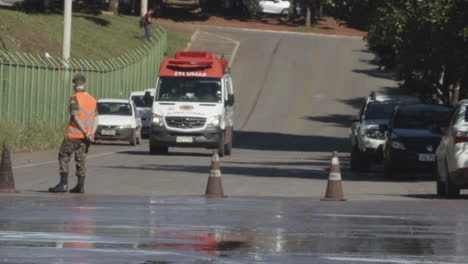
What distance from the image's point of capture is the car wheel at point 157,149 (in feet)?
123

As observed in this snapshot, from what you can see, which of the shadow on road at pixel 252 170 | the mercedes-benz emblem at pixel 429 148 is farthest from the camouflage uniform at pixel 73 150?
the mercedes-benz emblem at pixel 429 148

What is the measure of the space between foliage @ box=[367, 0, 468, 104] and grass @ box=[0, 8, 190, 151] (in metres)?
11.6

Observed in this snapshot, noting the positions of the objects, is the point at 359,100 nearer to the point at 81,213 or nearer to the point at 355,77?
the point at 355,77

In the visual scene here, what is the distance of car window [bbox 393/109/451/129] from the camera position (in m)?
29.0

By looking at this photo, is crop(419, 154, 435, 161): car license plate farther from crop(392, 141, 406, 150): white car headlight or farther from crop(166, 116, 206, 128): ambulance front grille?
crop(166, 116, 206, 128): ambulance front grille

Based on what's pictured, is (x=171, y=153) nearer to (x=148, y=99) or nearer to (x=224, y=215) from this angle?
(x=148, y=99)

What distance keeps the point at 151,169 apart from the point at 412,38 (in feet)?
53.3

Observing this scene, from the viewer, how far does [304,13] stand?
360 ft

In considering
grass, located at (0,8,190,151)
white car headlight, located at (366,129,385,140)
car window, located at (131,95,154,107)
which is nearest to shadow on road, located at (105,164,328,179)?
white car headlight, located at (366,129,385,140)

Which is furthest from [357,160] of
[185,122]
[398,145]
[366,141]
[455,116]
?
[455,116]

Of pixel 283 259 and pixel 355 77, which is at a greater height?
pixel 283 259

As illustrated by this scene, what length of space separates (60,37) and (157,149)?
99.6 feet

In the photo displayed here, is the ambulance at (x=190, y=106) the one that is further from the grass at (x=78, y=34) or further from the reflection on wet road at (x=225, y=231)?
the grass at (x=78, y=34)

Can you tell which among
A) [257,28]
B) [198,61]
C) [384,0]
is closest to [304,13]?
[257,28]
